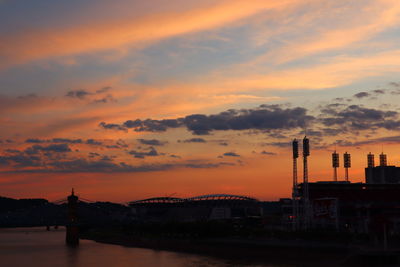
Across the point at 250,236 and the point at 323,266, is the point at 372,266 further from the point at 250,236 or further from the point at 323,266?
the point at 250,236

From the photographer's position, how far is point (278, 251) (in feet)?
395

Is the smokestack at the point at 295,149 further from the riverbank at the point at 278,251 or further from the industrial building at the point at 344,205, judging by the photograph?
the riverbank at the point at 278,251

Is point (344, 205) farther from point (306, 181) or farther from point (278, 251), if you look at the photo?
point (278, 251)

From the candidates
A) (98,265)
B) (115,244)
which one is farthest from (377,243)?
(115,244)

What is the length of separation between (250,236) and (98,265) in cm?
5469

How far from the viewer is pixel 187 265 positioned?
10644cm

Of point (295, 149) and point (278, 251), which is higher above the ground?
point (295, 149)

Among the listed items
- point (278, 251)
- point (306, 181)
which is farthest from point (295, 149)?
point (278, 251)

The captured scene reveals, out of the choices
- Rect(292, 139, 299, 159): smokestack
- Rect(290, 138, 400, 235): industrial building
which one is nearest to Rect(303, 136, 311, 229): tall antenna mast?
Rect(290, 138, 400, 235): industrial building

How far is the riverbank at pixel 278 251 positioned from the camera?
3713 inches

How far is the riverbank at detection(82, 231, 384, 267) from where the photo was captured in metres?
94.3

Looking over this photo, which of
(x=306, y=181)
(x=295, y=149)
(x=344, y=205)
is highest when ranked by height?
(x=295, y=149)

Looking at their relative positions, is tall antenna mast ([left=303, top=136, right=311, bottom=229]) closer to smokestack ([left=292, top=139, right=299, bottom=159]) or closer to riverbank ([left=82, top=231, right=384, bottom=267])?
smokestack ([left=292, top=139, right=299, bottom=159])

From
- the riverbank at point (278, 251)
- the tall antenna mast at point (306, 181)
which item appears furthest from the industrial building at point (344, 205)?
the riverbank at point (278, 251)
